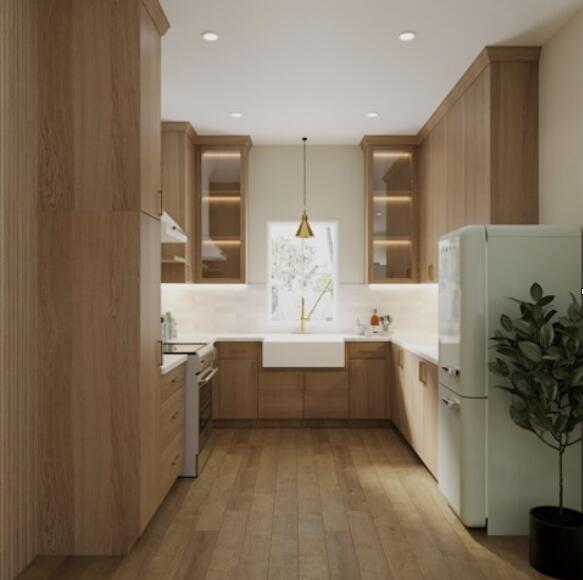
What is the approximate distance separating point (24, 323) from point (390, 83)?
317cm

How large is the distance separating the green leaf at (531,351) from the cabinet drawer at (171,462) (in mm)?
2179

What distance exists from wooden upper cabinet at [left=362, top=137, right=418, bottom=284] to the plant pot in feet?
11.1

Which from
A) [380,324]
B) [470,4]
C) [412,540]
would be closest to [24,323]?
[412,540]

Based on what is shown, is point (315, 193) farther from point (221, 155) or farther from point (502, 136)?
point (502, 136)

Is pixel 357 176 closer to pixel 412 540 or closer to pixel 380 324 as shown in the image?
pixel 380 324

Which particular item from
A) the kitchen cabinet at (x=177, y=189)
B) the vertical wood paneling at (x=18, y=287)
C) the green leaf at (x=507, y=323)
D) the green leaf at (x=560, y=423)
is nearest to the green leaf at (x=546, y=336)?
the green leaf at (x=507, y=323)

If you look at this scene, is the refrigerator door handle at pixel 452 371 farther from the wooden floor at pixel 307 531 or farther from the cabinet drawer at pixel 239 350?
the cabinet drawer at pixel 239 350

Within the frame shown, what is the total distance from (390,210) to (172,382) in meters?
3.20

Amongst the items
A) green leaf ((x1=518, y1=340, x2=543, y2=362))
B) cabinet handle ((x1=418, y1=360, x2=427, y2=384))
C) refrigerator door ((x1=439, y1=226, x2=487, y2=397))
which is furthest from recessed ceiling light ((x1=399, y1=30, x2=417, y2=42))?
cabinet handle ((x1=418, y1=360, x2=427, y2=384))

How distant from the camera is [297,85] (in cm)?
443

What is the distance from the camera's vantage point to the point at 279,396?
Result: 18.4 ft

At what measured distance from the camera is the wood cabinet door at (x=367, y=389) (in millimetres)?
5609

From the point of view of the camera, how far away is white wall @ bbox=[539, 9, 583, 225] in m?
3.29

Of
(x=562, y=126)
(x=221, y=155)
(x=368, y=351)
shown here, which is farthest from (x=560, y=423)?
(x=221, y=155)
